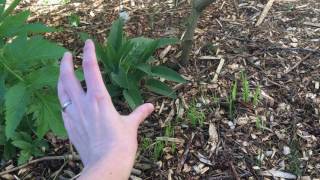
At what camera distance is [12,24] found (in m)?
2.38

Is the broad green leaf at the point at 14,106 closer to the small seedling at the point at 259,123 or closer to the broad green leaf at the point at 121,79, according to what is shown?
the broad green leaf at the point at 121,79

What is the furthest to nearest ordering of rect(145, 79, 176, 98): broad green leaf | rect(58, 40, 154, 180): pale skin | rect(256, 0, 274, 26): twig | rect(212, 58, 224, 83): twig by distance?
rect(256, 0, 274, 26): twig
rect(212, 58, 224, 83): twig
rect(145, 79, 176, 98): broad green leaf
rect(58, 40, 154, 180): pale skin

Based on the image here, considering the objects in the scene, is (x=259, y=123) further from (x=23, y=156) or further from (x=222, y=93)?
(x=23, y=156)

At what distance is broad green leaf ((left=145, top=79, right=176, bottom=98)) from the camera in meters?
2.92

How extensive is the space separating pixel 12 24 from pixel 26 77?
10.9 inches

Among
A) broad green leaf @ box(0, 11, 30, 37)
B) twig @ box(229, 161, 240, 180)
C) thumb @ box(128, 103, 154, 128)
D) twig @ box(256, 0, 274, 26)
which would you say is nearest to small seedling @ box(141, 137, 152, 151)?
twig @ box(229, 161, 240, 180)

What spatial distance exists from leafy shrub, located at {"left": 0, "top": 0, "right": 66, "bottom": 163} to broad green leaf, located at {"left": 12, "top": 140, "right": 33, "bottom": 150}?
0.16 metres

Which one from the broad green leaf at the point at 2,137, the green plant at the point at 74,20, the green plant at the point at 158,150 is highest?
the green plant at the point at 74,20

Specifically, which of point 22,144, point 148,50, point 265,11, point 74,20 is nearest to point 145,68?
point 148,50

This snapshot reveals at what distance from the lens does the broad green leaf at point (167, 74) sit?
9.47 ft

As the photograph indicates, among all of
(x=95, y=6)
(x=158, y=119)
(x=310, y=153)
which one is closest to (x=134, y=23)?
(x=95, y=6)

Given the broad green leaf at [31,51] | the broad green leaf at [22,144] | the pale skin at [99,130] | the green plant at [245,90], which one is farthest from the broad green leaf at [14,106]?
the green plant at [245,90]

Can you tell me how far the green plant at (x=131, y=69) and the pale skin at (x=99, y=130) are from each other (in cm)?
115

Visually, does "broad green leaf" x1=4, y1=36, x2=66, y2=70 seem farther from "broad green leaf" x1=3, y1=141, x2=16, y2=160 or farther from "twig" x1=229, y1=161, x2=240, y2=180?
"twig" x1=229, y1=161, x2=240, y2=180
